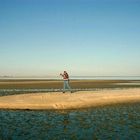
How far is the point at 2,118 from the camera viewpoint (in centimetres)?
2334

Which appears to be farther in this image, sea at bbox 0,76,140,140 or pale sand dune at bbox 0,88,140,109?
pale sand dune at bbox 0,88,140,109

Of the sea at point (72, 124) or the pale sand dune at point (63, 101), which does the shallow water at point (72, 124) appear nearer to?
the sea at point (72, 124)

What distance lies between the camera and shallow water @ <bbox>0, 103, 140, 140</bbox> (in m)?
17.6

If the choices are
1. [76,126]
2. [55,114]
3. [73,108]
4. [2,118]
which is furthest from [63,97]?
[76,126]

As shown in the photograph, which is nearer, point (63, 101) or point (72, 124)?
point (72, 124)

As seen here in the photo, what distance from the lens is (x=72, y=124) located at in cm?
2098

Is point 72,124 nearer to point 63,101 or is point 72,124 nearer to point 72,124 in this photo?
point 72,124

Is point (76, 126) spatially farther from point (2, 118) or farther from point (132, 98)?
point (132, 98)

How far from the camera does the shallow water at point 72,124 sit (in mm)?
17594

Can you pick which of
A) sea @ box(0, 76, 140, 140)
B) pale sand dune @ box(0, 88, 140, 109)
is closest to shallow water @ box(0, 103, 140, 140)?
sea @ box(0, 76, 140, 140)

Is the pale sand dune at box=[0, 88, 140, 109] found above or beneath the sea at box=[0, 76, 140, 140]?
above

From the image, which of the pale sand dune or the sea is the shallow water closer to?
the sea

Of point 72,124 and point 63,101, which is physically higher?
point 63,101

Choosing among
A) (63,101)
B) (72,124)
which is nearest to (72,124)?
(72,124)
